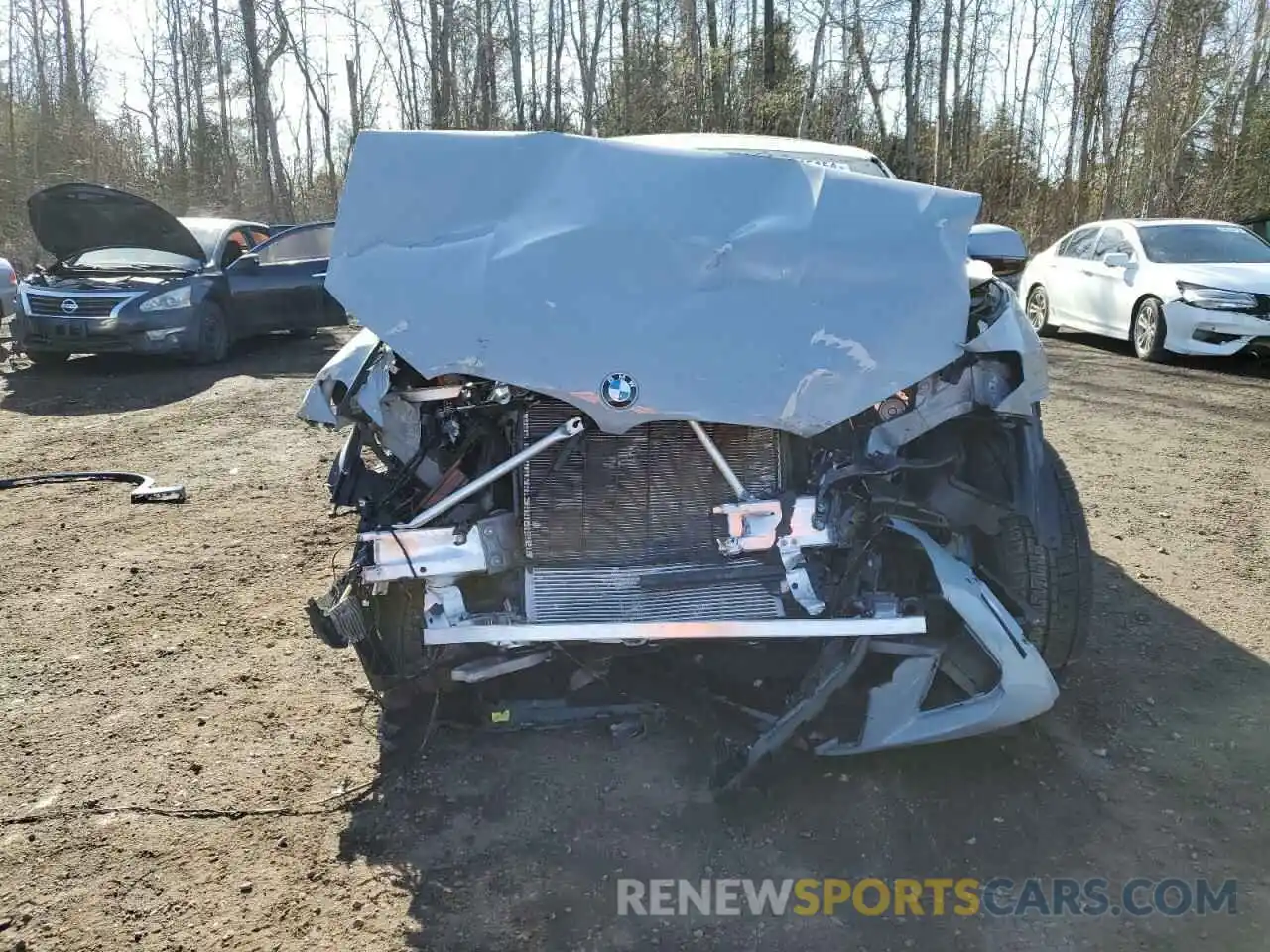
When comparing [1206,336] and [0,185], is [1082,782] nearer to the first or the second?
[1206,336]

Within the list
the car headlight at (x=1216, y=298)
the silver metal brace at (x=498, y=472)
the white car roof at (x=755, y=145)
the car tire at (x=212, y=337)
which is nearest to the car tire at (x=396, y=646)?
the silver metal brace at (x=498, y=472)

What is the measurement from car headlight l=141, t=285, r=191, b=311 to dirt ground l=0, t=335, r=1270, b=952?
5.54 meters

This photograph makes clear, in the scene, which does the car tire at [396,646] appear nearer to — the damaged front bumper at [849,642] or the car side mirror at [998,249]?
the damaged front bumper at [849,642]

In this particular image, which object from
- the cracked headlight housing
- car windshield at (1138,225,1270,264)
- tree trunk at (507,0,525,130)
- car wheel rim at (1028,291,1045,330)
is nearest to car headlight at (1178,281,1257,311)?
car windshield at (1138,225,1270,264)

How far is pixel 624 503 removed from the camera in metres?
3.04

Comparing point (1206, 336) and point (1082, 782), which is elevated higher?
point (1206, 336)

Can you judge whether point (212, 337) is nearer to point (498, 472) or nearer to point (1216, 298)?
point (498, 472)

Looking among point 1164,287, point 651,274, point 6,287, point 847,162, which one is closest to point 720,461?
point 651,274

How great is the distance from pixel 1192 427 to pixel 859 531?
557 cm

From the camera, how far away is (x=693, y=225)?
9.93 feet

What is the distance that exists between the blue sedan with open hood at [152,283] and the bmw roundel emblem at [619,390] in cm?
684

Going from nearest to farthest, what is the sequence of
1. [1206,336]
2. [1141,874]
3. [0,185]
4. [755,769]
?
[1141,874] → [755,769] → [1206,336] → [0,185]

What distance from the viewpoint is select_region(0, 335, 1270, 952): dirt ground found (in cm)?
232

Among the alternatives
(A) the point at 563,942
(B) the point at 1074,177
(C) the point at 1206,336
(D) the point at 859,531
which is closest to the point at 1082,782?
(D) the point at 859,531
